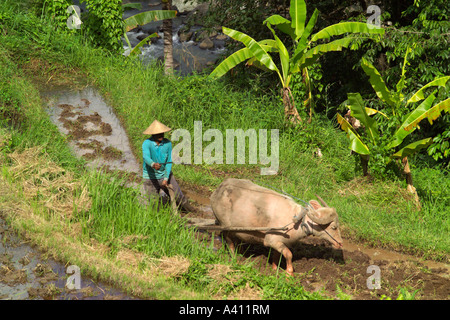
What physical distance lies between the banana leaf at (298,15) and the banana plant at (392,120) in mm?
1805

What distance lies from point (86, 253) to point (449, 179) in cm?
635

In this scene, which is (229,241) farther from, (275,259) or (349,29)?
(349,29)

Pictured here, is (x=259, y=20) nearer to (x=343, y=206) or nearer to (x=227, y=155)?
(x=227, y=155)

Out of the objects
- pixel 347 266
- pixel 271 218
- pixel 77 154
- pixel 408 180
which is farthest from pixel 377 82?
pixel 77 154

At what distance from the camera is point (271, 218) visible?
255 inches

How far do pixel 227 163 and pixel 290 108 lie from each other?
173cm

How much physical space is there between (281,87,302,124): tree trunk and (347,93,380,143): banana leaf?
1.83m

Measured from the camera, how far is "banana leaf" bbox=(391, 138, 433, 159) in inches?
327

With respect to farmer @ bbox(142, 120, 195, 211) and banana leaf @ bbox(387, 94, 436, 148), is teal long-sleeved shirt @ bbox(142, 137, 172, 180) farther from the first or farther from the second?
banana leaf @ bbox(387, 94, 436, 148)

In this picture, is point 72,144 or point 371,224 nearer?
point 371,224

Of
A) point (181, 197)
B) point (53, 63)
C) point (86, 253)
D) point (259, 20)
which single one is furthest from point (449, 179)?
point (53, 63)

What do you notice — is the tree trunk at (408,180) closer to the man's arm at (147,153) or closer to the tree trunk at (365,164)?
the tree trunk at (365,164)

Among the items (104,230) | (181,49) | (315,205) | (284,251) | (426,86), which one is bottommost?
(284,251)

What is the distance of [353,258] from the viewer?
23.4ft
